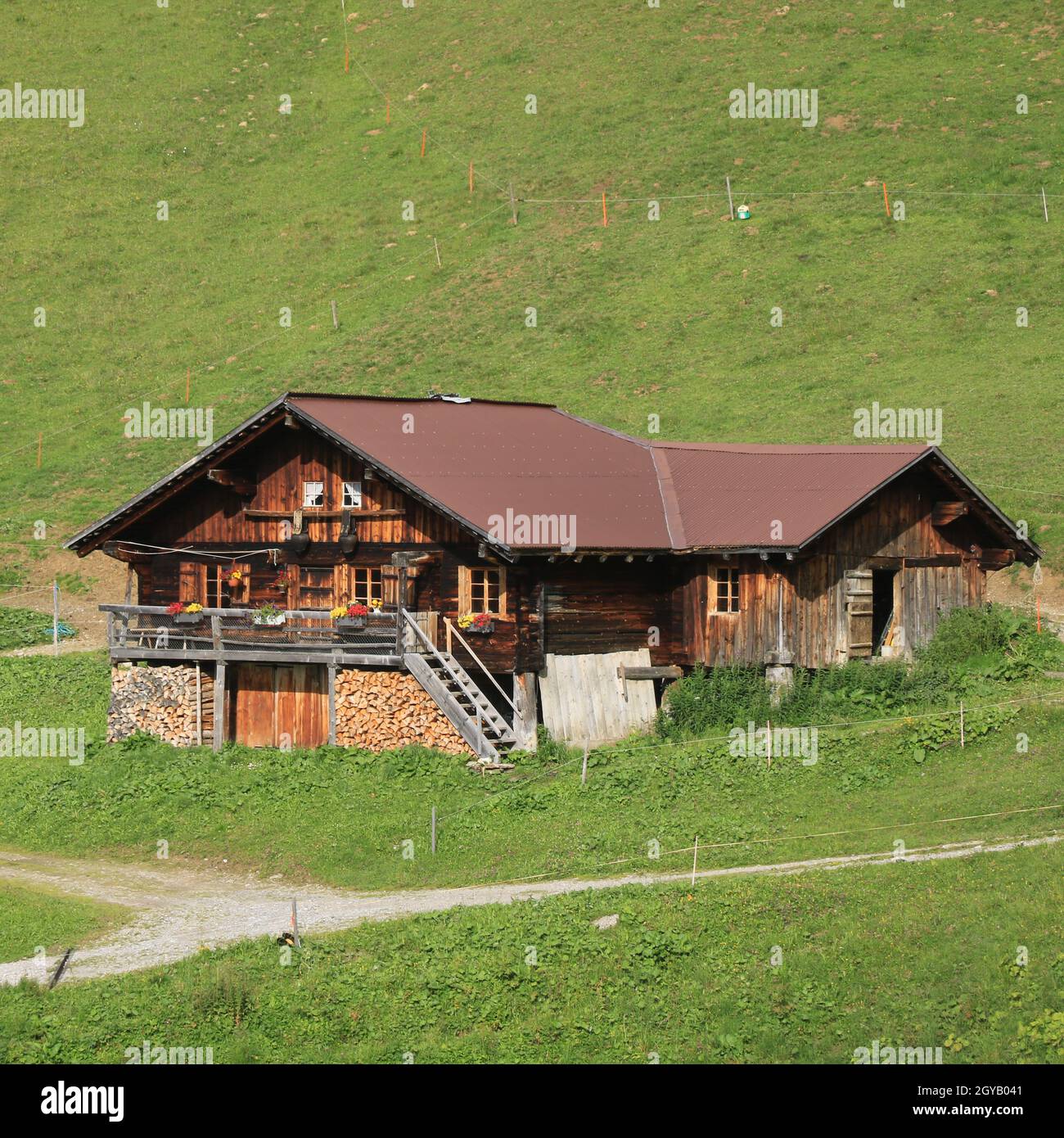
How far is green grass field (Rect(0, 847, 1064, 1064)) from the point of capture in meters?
17.7

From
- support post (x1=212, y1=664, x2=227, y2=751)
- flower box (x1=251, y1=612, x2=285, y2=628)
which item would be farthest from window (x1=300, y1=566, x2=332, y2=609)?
support post (x1=212, y1=664, x2=227, y2=751)

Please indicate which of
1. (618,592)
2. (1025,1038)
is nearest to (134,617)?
(618,592)

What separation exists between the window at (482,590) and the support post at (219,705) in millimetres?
5397

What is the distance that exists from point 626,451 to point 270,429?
28.0 feet

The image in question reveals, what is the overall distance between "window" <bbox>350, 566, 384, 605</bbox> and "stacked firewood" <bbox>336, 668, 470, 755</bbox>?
2.07 metres

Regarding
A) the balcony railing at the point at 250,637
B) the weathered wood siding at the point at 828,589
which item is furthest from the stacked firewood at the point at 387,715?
the weathered wood siding at the point at 828,589

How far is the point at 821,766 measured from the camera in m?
27.2

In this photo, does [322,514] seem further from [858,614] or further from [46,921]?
[46,921]

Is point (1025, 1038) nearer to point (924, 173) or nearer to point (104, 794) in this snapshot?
point (104, 794)

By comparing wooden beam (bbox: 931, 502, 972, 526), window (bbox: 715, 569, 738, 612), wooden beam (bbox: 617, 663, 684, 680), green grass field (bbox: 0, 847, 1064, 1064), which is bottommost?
green grass field (bbox: 0, 847, 1064, 1064)

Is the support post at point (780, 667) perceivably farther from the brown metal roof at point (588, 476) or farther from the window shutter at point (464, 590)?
the window shutter at point (464, 590)

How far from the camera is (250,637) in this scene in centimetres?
3312

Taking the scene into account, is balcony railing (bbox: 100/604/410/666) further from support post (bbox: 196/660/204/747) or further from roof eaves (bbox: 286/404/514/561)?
roof eaves (bbox: 286/404/514/561)

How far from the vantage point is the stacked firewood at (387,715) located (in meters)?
30.4
